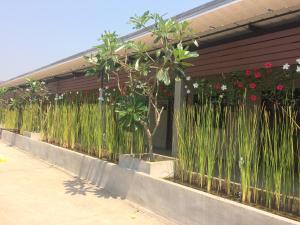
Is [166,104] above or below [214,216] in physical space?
above

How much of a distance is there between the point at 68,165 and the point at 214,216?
4.10 meters

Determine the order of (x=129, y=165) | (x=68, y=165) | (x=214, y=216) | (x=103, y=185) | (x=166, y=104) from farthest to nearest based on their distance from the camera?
(x=166, y=104) → (x=68, y=165) → (x=103, y=185) → (x=129, y=165) → (x=214, y=216)

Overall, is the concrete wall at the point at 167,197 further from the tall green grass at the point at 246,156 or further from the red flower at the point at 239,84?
the red flower at the point at 239,84

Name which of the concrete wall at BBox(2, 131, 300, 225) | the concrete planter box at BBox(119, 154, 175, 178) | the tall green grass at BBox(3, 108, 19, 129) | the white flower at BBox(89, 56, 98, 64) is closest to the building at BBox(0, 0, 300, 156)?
the white flower at BBox(89, 56, 98, 64)

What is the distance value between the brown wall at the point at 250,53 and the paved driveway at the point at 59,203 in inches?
101

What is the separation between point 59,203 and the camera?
457 centimetres

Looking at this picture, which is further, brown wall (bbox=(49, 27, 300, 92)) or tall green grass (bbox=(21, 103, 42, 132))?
tall green grass (bbox=(21, 103, 42, 132))

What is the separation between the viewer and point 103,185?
5.52 meters

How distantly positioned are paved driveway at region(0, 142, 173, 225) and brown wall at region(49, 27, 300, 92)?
2557 mm

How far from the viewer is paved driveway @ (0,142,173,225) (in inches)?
156

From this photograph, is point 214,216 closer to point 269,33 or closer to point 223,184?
point 223,184

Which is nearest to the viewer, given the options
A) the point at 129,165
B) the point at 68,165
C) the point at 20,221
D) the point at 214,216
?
the point at 214,216

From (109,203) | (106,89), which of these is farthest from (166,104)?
(109,203)

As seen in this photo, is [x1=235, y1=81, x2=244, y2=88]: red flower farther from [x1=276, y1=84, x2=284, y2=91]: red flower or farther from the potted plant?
the potted plant
